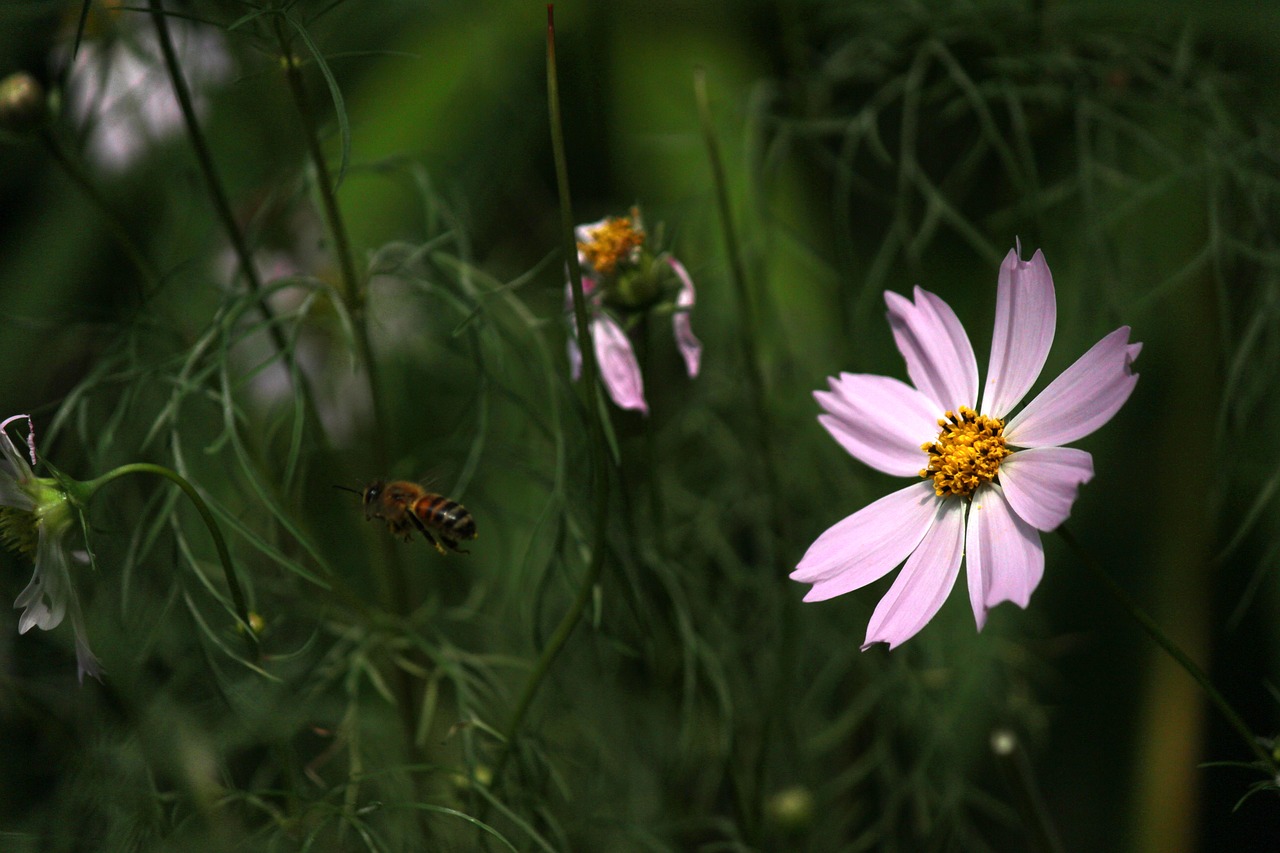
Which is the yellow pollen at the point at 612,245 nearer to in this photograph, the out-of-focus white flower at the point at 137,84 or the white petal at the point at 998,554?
the white petal at the point at 998,554

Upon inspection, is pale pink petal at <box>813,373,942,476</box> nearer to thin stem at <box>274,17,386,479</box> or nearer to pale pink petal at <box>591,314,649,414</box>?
pale pink petal at <box>591,314,649,414</box>

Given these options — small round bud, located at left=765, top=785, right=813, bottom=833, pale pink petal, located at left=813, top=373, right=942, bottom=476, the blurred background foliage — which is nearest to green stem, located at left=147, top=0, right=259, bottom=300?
the blurred background foliage

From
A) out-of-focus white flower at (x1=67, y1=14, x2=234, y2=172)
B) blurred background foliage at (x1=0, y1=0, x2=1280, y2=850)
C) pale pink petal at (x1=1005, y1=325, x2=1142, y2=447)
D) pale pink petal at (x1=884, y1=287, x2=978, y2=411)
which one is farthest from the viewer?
out-of-focus white flower at (x1=67, y1=14, x2=234, y2=172)

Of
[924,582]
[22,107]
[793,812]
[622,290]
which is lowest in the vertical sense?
[793,812]

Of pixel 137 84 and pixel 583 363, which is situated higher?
pixel 137 84

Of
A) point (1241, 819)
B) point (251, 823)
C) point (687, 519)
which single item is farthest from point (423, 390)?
point (1241, 819)

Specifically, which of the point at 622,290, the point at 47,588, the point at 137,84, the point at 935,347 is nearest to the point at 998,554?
the point at 935,347

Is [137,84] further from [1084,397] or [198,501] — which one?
[1084,397]

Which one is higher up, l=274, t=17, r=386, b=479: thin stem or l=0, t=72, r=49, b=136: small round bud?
l=0, t=72, r=49, b=136: small round bud
